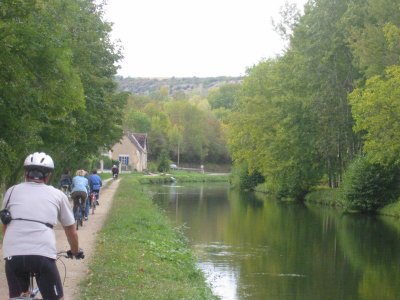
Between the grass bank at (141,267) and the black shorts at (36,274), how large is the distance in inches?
169

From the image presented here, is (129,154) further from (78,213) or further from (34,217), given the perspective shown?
(34,217)

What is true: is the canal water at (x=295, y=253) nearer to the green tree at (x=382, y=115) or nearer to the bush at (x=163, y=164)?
the green tree at (x=382, y=115)

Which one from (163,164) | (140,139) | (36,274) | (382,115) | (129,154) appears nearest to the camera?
(36,274)

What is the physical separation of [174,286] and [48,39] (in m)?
4.53

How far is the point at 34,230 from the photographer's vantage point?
5.45m

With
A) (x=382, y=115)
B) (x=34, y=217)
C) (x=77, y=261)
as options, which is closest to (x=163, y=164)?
(x=382, y=115)

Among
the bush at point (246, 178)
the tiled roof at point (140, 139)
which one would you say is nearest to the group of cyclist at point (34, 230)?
the bush at point (246, 178)

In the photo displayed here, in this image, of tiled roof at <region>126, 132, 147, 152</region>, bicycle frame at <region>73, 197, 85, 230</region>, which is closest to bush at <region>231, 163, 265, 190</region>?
tiled roof at <region>126, 132, 147, 152</region>

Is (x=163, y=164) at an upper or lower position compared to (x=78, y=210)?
upper

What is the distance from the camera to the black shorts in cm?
537

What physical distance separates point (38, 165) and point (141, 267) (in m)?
7.15

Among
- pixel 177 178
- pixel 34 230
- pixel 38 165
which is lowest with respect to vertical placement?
pixel 177 178

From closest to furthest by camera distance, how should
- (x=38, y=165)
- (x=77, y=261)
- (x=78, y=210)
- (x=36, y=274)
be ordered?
(x=36, y=274) → (x=38, y=165) → (x=77, y=261) → (x=78, y=210)

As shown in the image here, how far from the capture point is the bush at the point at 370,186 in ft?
123
